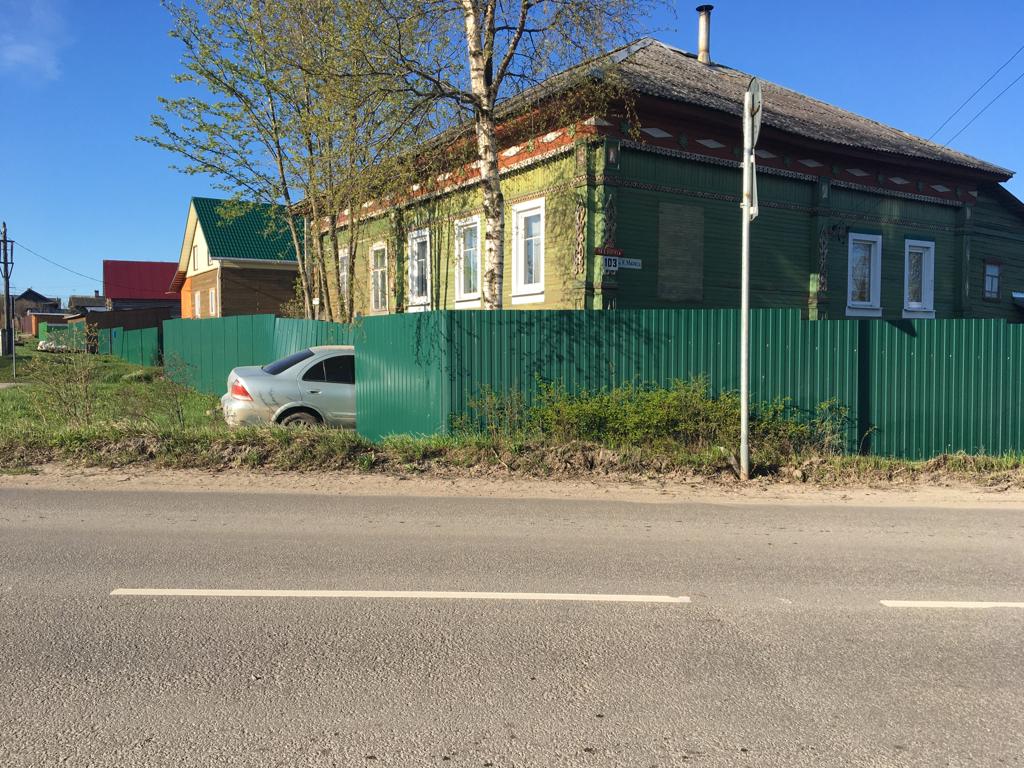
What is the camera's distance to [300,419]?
11.8 m

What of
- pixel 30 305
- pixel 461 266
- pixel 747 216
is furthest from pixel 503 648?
pixel 30 305

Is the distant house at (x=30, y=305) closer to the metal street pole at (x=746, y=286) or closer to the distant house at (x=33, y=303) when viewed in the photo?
the distant house at (x=33, y=303)

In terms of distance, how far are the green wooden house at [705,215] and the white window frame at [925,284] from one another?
0.03m

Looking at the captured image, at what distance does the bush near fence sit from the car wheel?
1.76 m

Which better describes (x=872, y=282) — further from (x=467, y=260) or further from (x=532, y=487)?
(x=532, y=487)

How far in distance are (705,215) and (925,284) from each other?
7.06 metres

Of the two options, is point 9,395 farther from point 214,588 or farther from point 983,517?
point 983,517

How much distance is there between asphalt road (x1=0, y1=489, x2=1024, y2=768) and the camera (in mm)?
3262

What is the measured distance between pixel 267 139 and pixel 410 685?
17265 mm

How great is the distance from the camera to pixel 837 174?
16.8 m

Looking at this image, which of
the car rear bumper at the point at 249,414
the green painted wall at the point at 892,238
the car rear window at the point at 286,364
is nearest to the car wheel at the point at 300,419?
the car rear bumper at the point at 249,414

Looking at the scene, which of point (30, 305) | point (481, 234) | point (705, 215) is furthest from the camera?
point (30, 305)

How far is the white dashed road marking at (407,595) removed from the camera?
198 inches

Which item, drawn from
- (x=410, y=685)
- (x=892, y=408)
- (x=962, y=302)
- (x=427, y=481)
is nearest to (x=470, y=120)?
(x=427, y=481)
